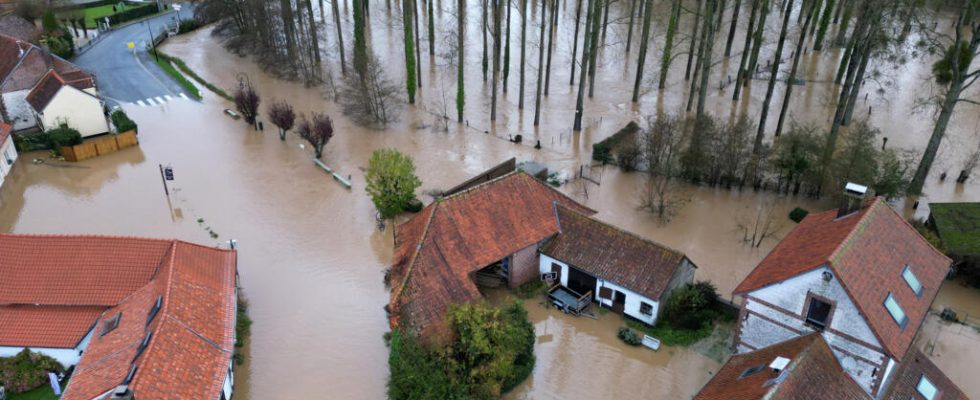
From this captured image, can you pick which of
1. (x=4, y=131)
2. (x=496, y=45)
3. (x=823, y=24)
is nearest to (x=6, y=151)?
(x=4, y=131)

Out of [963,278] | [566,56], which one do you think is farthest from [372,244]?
[566,56]

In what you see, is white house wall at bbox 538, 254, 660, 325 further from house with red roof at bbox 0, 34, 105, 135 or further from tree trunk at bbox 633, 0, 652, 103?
Result: house with red roof at bbox 0, 34, 105, 135

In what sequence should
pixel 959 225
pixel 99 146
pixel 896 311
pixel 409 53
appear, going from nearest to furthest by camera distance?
1. pixel 896 311
2. pixel 959 225
3. pixel 99 146
4. pixel 409 53

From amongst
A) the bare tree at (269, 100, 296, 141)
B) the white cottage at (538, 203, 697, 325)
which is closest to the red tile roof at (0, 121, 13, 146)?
the bare tree at (269, 100, 296, 141)

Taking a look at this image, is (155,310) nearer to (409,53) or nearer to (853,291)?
(853,291)

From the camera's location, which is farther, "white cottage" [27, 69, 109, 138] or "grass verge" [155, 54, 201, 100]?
"grass verge" [155, 54, 201, 100]

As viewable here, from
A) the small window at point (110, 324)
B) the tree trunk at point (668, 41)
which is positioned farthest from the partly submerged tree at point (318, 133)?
the tree trunk at point (668, 41)
